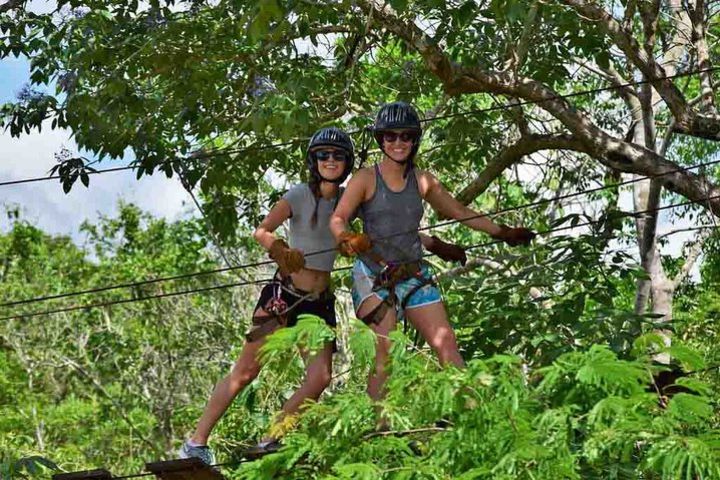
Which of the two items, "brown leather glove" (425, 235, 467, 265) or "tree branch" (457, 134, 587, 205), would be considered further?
"tree branch" (457, 134, 587, 205)

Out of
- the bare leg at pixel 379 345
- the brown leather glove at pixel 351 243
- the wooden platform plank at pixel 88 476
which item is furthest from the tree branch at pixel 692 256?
the wooden platform plank at pixel 88 476

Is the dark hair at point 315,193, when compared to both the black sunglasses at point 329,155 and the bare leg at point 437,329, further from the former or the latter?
the bare leg at point 437,329

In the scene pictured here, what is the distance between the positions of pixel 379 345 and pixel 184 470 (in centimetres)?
84

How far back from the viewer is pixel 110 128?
866 centimetres

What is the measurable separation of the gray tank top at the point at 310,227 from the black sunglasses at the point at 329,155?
0.47ft

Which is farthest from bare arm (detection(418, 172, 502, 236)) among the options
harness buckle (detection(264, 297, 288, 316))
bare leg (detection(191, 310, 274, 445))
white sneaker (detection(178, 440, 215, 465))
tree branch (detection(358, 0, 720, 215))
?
tree branch (detection(358, 0, 720, 215))

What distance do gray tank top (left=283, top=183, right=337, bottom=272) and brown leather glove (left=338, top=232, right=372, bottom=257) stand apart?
315mm

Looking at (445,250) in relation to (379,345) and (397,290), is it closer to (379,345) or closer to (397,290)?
(397,290)

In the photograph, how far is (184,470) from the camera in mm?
5969

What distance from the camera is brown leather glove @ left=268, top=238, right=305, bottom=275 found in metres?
6.02

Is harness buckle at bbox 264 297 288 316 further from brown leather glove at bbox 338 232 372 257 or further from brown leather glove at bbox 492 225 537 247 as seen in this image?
brown leather glove at bbox 492 225 537 247

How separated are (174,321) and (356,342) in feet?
41.8

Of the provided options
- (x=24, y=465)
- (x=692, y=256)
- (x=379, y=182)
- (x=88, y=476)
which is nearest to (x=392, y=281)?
(x=379, y=182)

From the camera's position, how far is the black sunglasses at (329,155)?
6133 millimetres
